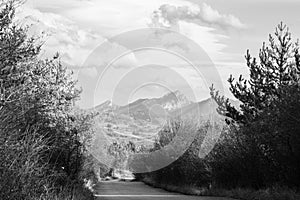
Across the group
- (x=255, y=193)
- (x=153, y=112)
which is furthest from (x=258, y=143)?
(x=153, y=112)

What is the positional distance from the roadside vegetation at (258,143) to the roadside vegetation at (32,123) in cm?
895

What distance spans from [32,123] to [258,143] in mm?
16768

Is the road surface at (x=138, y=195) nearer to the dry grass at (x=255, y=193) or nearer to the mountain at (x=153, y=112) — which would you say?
the dry grass at (x=255, y=193)

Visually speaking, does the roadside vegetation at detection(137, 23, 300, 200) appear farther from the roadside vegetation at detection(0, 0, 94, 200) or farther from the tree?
the roadside vegetation at detection(0, 0, 94, 200)

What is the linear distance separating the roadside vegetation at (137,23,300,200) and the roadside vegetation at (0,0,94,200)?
8948 mm

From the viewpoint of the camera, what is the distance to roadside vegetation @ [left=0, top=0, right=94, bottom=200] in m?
9.70

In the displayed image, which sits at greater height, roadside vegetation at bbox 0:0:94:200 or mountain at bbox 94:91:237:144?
mountain at bbox 94:91:237:144

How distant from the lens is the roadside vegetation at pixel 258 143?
82.5 feet

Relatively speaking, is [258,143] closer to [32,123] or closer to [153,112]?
[32,123]

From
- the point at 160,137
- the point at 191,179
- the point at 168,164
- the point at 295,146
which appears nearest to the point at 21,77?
the point at 295,146

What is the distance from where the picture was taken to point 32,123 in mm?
15656

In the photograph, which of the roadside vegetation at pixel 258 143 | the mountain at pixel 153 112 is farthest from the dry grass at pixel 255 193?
the mountain at pixel 153 112

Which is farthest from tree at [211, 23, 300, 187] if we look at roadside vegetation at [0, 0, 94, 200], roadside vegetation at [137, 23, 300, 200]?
roadside vegetation at [0, 0, 94, 200]

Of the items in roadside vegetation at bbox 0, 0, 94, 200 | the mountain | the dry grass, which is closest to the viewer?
roadside vegetation at bbox 0, 0, 94, 200
